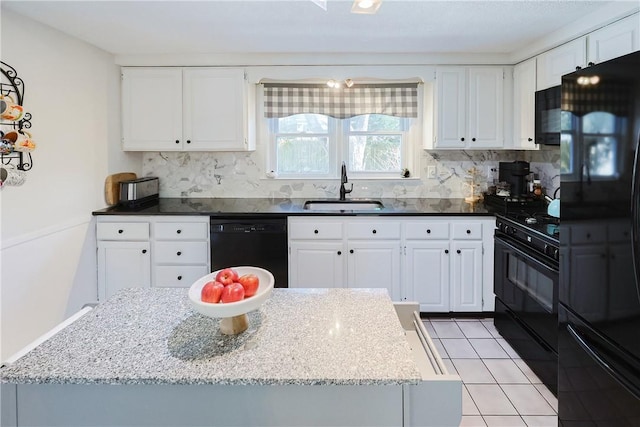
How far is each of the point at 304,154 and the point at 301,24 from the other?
59.9 inches

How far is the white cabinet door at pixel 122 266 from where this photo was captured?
340cm

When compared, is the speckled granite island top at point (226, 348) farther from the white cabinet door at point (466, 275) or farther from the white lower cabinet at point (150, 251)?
the white cabinet door at point (466, 275)

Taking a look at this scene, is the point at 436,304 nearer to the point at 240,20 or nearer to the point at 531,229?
the point at 531,229

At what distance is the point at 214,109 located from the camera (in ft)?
12.0

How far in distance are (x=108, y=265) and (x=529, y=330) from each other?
318 cm

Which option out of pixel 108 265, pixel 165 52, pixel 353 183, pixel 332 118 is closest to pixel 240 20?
pixel 165 52

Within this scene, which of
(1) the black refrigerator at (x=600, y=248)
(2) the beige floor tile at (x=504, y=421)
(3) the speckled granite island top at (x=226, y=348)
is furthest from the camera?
(2) the beige floor tile at (x=504, y=421)

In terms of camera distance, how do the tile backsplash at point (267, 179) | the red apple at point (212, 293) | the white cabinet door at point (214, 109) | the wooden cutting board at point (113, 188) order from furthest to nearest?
1. the tile backsplash at point (267, 179)
2. the white cabinet door at point (214, 109)
3. the wooden cutting board at point (113, 188)
4. the red apple at point (212, 293)

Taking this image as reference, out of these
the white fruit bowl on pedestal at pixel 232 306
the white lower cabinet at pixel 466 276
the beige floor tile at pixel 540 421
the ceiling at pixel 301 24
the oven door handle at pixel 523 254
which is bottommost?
the beige floor tile at pixel 540 421

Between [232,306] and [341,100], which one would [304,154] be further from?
[232,306]

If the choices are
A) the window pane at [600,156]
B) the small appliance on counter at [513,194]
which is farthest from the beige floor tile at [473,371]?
the window pane at [600,156]

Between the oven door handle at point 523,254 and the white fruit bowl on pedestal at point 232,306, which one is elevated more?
the white fruit bowl on pedestal at point 232,306

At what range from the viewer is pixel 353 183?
13.5 feet

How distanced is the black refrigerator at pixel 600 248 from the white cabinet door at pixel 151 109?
3006 mm
